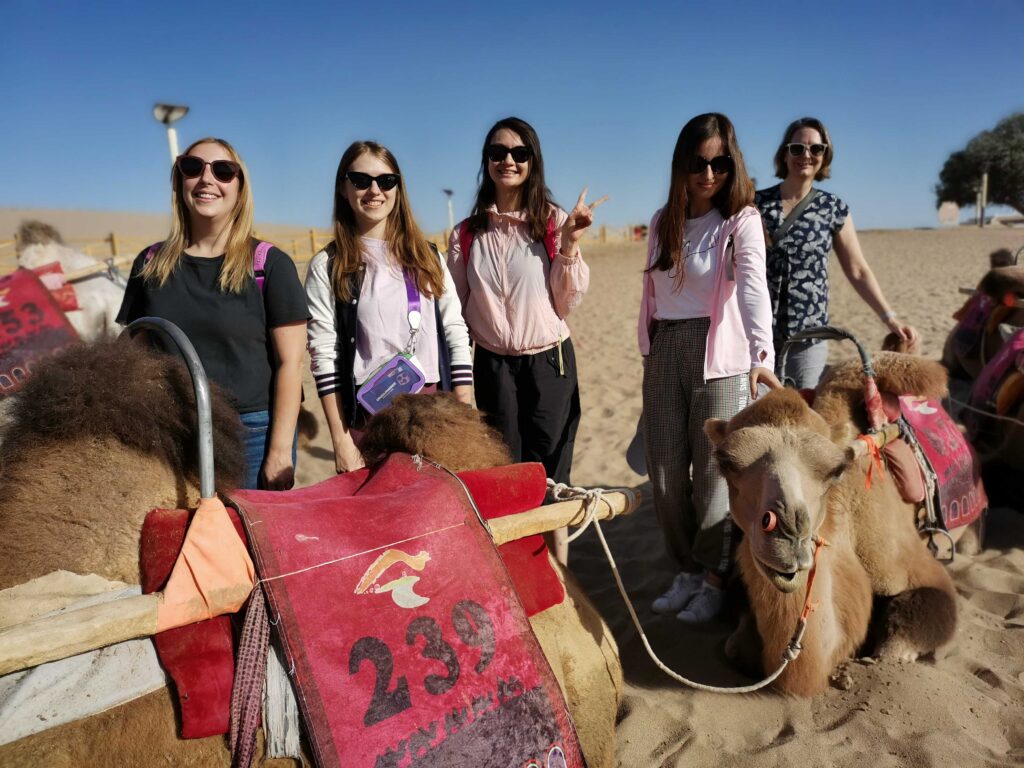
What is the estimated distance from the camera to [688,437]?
10.3ft

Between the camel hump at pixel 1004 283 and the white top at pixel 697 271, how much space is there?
12.6 ft

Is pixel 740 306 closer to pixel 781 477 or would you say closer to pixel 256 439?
pixel 781 477

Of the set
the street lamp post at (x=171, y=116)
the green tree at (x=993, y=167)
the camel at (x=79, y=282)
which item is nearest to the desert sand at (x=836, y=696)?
the camel at (x=79, y=282)

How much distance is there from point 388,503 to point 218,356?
104 centimetres

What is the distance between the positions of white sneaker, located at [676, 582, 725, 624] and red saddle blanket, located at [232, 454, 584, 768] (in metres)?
1.67

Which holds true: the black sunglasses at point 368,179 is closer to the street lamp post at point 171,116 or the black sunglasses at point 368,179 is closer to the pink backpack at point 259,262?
the pink backpack at point 259,262

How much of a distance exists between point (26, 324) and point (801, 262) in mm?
4400

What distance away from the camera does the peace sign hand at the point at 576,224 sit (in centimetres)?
286

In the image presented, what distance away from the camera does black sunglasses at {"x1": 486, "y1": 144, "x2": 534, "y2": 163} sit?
9.76ft

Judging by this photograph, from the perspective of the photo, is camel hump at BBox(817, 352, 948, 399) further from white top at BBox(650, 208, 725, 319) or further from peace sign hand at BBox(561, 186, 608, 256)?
peace sign hand at BBox(561, 186, 608, 256)

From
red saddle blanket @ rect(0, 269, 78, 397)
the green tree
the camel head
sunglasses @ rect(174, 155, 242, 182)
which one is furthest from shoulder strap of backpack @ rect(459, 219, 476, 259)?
the green tree

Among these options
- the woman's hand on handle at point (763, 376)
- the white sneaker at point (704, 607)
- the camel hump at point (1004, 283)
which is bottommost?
the white sneaker at point (704, 607)

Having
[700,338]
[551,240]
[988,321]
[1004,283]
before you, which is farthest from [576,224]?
[988,321]

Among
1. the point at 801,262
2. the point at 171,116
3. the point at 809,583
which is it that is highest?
the point at 171,116
